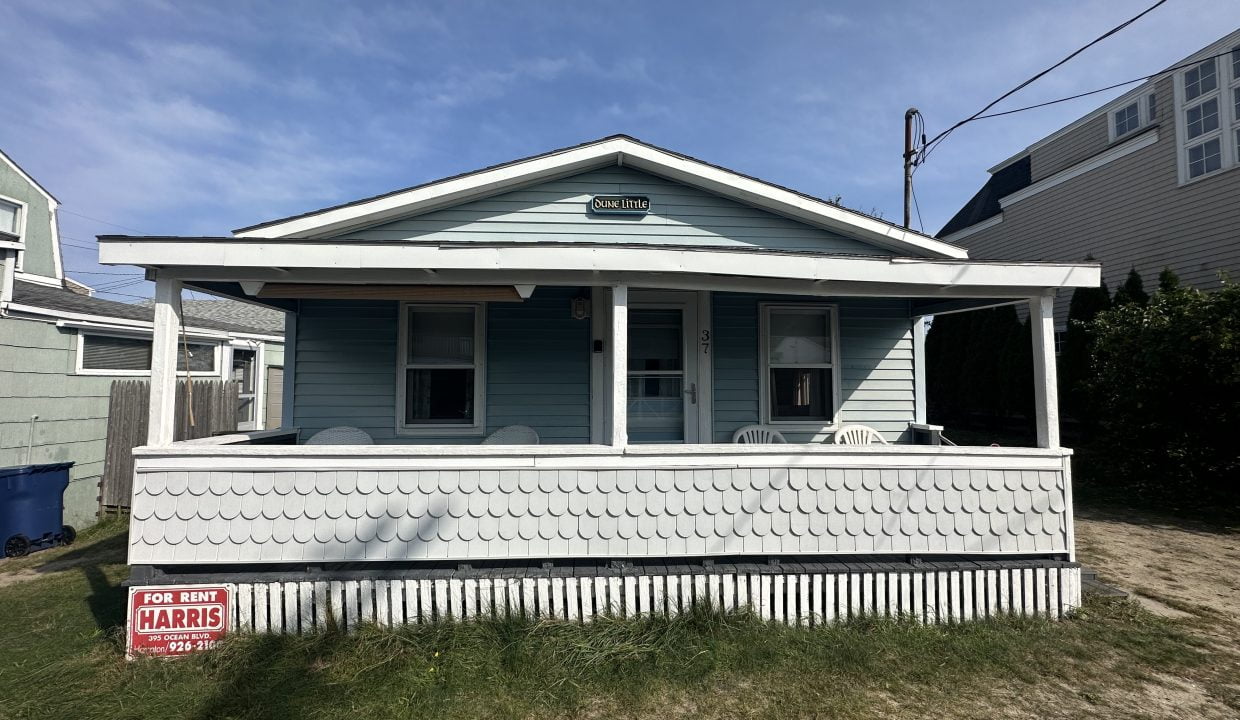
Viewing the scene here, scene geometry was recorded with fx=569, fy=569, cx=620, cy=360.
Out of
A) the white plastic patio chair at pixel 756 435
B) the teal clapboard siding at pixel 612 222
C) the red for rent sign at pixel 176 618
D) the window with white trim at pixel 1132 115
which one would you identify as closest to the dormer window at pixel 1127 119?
the window with white trim at pixel 1132 115

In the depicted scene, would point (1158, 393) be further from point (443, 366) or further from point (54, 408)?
point (54, 408)

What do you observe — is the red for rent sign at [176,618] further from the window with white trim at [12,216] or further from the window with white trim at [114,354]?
the window with white trim at [12,216]

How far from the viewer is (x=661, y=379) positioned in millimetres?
6090

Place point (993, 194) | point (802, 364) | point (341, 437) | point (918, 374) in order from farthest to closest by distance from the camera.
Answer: point (993, 194) → point (918, 374) → point (802, 364) → point (341, 437)

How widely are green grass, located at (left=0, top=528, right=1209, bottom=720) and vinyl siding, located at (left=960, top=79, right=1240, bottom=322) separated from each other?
9.82 m

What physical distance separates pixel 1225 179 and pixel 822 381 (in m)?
9.81

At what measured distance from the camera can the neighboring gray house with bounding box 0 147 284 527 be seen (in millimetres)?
7027

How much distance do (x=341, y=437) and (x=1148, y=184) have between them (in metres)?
15.3

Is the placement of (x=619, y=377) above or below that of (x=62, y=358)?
below

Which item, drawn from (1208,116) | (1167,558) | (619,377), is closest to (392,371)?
(619,377)

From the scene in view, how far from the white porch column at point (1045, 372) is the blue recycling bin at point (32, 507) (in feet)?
33.7

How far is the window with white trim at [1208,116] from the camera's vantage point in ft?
32.5

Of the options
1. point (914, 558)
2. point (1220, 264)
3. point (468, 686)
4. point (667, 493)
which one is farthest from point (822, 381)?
point (1220, 264)

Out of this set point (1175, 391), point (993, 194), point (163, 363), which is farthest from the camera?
point (993, 194)
